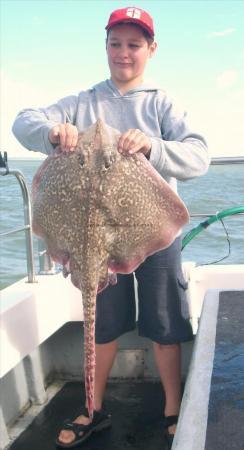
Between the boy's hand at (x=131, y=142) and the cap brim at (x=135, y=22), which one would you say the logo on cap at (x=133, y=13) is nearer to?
the cap brim at (x=135, y=22)

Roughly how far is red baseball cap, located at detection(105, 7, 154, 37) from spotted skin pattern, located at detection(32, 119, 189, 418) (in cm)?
70

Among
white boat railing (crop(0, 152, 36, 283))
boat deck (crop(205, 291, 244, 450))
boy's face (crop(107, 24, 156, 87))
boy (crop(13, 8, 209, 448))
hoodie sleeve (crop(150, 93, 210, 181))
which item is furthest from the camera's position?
white boat railing (crop(0, 152, 36, 283))

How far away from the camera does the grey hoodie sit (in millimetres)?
2395

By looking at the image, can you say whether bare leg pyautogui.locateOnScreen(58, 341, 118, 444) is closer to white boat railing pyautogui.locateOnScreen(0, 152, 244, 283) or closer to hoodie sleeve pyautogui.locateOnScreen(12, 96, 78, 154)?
white boat railing pyautogui.locateOnScreen(0, 152, 244, 283)

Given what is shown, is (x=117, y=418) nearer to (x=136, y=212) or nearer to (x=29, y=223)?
(x=29, y=223)

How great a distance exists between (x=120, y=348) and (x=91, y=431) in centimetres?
86

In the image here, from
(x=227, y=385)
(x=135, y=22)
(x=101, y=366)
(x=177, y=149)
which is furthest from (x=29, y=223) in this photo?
(x=227, y=385)

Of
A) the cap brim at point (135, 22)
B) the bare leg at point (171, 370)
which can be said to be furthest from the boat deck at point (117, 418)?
the cap brim at point (135, 22)

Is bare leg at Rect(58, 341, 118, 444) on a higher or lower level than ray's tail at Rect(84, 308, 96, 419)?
lower

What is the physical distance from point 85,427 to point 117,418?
37 cm

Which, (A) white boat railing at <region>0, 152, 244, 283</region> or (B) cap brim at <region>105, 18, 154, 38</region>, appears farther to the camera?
(A) white boat railing at <region>0, 152, 244, 283</region>

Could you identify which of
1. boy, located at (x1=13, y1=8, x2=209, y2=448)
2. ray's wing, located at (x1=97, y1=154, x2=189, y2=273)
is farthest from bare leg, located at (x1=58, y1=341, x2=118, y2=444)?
Answer: ray's wing, located at (x1=97, y1=154, x2=189, y2=273)

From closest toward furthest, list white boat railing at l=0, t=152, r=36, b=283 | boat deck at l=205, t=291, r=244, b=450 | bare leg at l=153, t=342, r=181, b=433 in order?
boat deck at l=205, t=291, r=244, b=450 < bare leg at l=153, t=342, r=181, b=433 < white boat railing at l=0, t=152, r=36, b=283

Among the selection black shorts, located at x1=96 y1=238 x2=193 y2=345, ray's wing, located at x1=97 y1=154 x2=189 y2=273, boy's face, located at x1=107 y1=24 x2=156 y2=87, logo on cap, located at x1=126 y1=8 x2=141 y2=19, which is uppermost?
logo on cap, located at x1=126 y1=8 x2=141 y2=19
